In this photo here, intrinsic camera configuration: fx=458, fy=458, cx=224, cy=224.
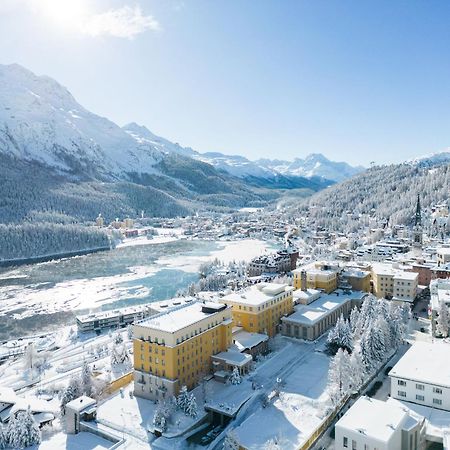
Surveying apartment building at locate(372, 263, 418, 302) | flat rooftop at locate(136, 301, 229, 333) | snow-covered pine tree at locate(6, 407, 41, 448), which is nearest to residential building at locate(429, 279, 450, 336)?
apartment building at locate(372, 263, 418, 302)

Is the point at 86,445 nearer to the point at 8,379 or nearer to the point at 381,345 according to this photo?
the point at 8,379

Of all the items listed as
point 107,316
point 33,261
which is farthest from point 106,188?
point 107,316

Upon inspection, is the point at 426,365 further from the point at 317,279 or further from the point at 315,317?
the point at 317,279

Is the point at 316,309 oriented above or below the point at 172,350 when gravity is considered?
below

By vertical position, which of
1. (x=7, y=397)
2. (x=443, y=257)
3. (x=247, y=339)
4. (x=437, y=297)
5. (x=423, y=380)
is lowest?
(x=7, y=397)

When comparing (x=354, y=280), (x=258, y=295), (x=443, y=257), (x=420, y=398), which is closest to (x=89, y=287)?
(x=258, y=295)

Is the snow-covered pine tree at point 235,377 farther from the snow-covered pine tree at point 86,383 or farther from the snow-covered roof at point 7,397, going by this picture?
the snow-covered roof at point 7,397
